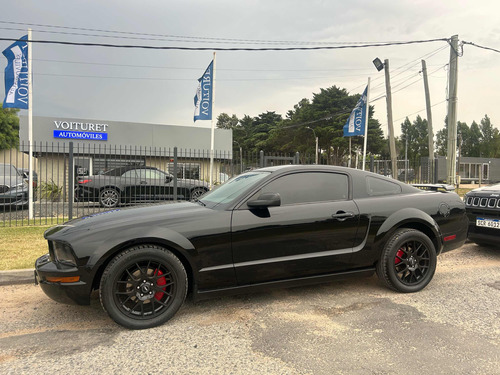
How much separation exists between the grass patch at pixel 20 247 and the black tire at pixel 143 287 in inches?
102

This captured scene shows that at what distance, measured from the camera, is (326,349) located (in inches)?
105

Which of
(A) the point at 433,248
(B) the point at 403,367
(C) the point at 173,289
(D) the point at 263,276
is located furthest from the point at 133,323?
(A) the point at 433,248

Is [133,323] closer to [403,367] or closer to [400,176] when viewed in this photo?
[403,367]

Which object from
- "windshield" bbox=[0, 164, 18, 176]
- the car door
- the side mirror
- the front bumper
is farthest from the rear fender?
"windshield" bbox=[0, 164, 18, 176]

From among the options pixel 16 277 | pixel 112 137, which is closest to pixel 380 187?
pixel 16 277

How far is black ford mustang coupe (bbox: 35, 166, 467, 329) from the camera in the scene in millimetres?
2941

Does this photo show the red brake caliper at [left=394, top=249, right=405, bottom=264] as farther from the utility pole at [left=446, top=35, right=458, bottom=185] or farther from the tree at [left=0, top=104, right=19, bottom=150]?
the tree at [left=0, top=104, right=19, bottom=150]

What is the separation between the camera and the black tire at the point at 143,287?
289 centimetres

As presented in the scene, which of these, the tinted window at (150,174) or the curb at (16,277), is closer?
the curb at (16,277)

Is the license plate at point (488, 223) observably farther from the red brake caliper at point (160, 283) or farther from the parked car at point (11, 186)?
the parked car at point (11, 186)

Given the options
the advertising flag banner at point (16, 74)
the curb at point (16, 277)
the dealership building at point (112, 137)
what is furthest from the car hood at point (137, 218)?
the dealership building at point (112, 137)

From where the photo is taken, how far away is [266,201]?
3219mm

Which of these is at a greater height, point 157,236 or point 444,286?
point 157,236

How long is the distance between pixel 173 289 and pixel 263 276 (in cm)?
87
